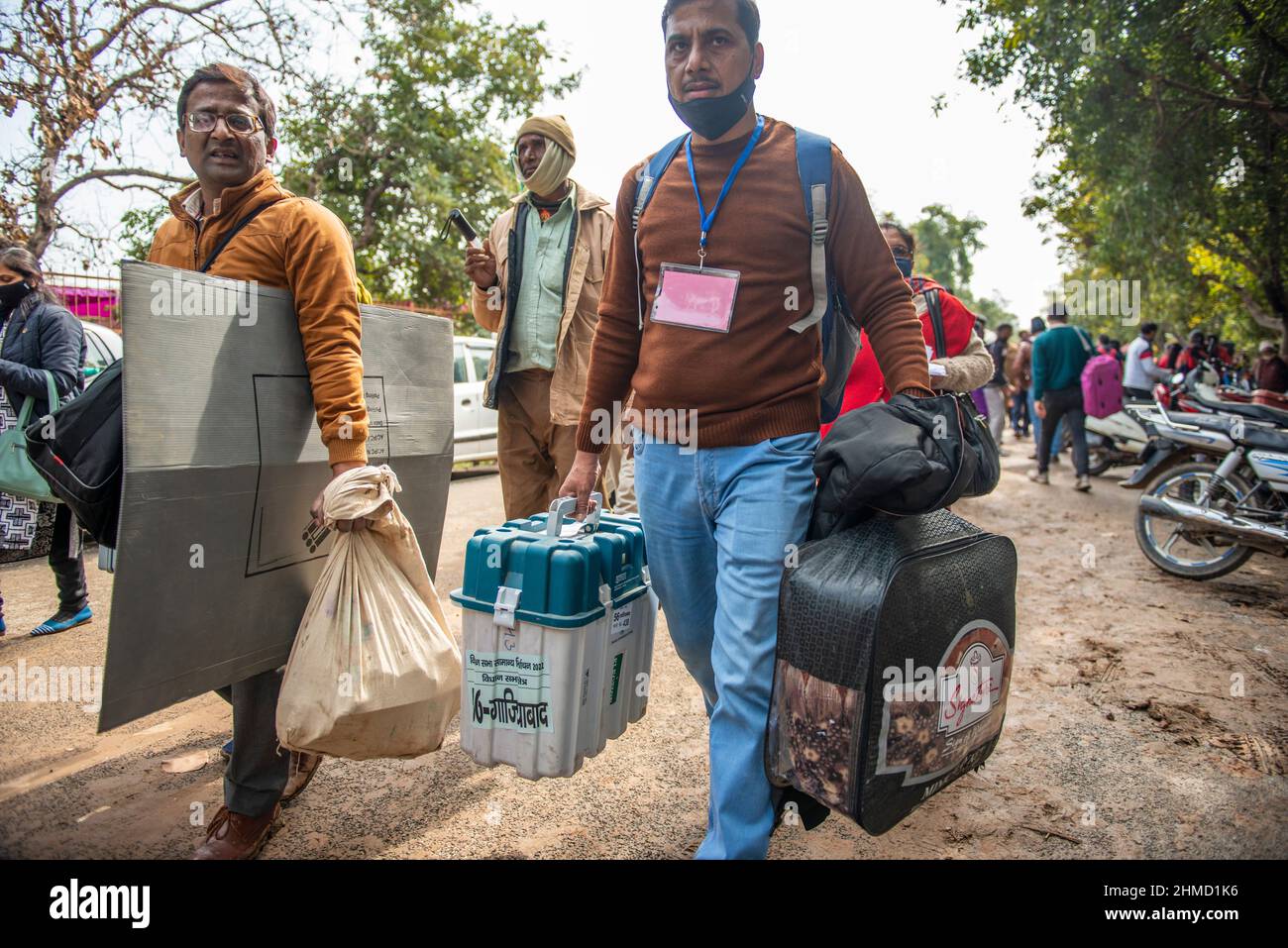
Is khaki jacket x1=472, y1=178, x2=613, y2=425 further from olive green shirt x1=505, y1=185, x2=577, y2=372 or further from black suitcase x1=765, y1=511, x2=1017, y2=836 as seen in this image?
black suitcase x1=765, y1=511, x2=1017, y2=836

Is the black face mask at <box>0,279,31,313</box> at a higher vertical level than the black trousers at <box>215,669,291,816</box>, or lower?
higher

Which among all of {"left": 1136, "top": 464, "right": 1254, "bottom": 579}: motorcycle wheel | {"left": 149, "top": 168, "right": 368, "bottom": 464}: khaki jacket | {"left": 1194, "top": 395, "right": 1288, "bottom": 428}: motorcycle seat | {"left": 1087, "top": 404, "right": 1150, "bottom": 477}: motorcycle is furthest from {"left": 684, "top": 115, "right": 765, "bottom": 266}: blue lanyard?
{"left": 1087, "top": 404, "right": 1150, "bottom": 477}: motorcycle

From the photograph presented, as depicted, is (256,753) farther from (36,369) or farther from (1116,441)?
(1116,441)

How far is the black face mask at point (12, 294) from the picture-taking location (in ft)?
12.7

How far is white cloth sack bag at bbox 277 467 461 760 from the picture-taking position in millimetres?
2000

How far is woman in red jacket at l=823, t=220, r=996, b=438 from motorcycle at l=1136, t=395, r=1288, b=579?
2762 millimetres

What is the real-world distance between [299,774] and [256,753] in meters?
0.35

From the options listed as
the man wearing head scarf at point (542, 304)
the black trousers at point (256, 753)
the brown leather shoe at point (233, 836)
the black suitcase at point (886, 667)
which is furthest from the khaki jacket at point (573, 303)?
the brown leather shoe at point (233, 836)

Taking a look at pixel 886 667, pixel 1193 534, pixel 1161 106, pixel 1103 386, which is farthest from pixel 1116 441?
pixel 886 667

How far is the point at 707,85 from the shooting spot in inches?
80.3

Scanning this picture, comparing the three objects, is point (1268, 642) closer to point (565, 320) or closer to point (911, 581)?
point (911, 581)

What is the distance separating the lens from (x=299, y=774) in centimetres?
256

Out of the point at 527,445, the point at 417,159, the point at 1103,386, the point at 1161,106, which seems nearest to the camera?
the point at 527,445

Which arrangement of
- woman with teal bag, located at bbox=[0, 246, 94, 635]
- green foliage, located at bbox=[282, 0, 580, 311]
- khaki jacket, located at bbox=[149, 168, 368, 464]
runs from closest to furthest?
khaki jacket, located at bbox=[149, 168, 368, 464] < woman with teal bag, located at bbox=[0, 246, 94, 635] < green foliage, located at bbox=[282, 0, 580, 311]
